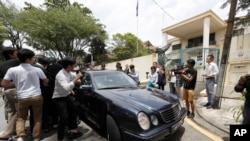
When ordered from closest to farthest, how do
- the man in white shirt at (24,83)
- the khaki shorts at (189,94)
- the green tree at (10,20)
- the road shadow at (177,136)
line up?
the man in white shirt at (24,83) < the road shadow at (177,136) < the khaki shorts at (189,94) < the green tree at (10,20)

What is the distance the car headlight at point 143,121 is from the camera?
3.12 m

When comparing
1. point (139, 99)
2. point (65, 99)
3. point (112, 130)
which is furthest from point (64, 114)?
point (139, 99)

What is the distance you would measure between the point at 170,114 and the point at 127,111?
0.80 meters

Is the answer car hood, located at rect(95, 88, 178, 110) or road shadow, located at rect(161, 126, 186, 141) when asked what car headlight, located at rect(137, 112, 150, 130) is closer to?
car hood, located at rect(95, 88, 178, 110)

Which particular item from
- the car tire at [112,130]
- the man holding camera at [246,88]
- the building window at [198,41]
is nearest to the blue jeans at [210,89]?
the man holding camera at [246,88]

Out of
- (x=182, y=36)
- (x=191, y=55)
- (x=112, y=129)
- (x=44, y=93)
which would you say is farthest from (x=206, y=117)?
(x=182, y=36)

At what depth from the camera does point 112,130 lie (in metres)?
3.43

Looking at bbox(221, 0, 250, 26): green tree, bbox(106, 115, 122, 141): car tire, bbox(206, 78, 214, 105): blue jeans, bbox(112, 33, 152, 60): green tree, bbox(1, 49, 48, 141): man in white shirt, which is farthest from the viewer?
bbox(112, 33, 152, 60): green tree

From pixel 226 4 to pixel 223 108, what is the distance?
3.29m

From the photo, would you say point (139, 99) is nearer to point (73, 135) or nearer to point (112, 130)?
point (112, 130)

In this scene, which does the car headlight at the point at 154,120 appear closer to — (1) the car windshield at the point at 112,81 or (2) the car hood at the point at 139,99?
(2) the car hood at the point at 139,99

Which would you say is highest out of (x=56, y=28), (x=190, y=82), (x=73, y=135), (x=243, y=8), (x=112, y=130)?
(x=56, y=28)

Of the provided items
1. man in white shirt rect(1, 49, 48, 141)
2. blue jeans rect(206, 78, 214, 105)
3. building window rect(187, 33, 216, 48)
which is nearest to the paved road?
man in white shirt rect(1, 49, 48, 141)

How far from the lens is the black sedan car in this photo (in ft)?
10.3
